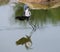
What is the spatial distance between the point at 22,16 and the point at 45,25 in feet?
0.48

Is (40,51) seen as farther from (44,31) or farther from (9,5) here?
(9,5)

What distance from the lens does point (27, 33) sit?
119 cm

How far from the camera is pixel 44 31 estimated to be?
121 centimetres

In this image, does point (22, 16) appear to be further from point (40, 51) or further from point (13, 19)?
point (40, 51)

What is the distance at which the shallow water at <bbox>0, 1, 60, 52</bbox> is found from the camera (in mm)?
1178

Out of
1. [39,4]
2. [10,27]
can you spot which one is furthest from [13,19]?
[39,4]

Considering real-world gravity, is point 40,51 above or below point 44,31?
below

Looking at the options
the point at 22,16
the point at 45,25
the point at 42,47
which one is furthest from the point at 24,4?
the point at 42,47

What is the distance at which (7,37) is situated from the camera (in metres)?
1.19

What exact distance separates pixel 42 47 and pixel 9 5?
32 centimetres

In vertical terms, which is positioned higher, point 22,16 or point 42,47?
point 22,16

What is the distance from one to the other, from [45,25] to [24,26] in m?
0.12

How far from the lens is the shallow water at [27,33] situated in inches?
46.4

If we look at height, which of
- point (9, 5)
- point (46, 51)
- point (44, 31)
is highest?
point (9, 5)
